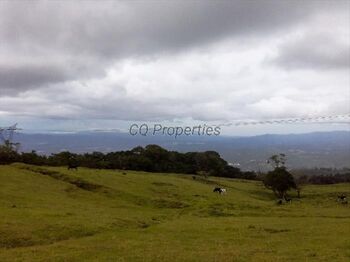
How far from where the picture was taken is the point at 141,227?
41.4 meters

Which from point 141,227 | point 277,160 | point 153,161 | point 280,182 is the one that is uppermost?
point 277,160

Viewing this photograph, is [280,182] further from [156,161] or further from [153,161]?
[156,161]

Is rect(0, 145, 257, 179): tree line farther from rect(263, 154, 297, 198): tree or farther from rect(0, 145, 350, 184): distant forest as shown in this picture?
rect(263, 154, 297, 198): tree

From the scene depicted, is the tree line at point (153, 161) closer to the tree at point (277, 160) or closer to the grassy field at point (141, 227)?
the tree at point (277, 160)

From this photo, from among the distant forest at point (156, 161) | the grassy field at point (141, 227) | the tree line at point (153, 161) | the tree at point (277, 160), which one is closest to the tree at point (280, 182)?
the grassy field at point (141, 227)

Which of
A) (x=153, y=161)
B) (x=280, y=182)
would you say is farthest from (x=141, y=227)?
(x=153, y=161)

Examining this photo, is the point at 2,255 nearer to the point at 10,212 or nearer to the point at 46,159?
the point at 10,212

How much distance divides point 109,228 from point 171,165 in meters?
88.7

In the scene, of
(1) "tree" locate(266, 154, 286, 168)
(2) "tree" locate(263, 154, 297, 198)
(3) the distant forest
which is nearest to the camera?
(2) "tree" locate(263, 154, 297, 198)

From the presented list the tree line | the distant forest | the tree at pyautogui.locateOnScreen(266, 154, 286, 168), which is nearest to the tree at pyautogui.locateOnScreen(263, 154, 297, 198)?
the distant forest

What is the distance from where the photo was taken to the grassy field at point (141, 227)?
27.6 meters

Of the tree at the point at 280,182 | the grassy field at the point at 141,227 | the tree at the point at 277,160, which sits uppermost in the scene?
the tree at the point at 277,160

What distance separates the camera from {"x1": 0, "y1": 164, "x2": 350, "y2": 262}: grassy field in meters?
27.6

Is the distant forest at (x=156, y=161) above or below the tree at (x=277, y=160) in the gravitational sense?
below
